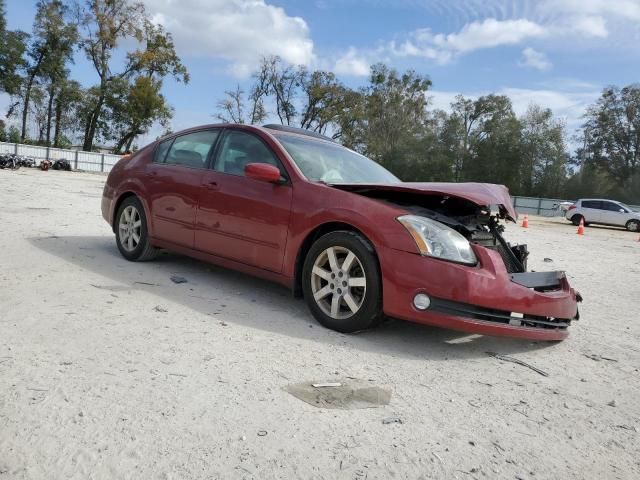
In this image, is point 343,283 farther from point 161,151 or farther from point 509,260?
point 161,151

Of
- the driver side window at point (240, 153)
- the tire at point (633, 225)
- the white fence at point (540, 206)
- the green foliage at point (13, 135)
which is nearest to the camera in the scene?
the driver side window at point (240, 153)

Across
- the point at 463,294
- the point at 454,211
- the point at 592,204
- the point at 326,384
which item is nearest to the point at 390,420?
the point at 326,384

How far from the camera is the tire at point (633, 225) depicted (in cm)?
2806

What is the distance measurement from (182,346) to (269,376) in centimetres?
67

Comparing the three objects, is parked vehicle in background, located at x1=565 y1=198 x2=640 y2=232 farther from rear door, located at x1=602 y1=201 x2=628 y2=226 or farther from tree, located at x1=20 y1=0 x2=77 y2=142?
tree, located at x1=20 y1=0 x2=77 y2=142

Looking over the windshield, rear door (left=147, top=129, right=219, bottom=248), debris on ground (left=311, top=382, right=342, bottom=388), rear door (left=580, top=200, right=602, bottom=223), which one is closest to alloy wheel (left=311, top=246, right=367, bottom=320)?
the windshield

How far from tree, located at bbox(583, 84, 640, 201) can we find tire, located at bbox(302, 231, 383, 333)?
52.9 m

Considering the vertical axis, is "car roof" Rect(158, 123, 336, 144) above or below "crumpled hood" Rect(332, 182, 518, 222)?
above

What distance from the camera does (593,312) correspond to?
527 cm

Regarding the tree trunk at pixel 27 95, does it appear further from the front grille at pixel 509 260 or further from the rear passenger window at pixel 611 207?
the front grille at pixel 509 260

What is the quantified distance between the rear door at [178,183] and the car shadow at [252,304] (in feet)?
1.50

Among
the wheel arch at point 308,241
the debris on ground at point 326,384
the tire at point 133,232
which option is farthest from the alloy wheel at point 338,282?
the tire at point 133,232

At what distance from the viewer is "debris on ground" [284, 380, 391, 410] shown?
2.68m

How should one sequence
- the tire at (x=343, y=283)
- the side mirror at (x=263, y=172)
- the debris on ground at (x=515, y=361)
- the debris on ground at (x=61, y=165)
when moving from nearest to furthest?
the debris on ground at (x=515, y=361), the tire at (x=343, y=283), the side mirror at (x=263, y=172), the debris on ground at (x=61, y=165)
